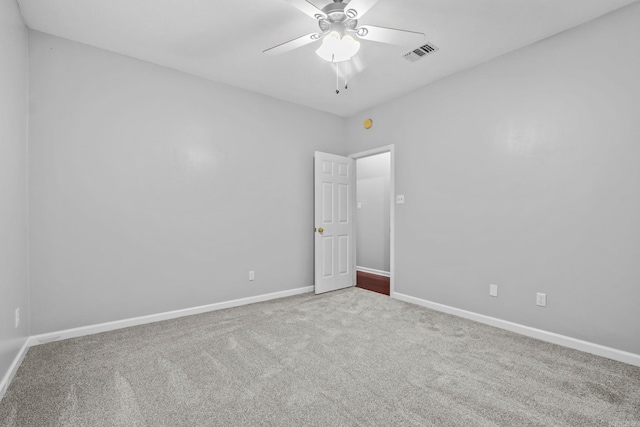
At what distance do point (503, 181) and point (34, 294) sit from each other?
4484 mm

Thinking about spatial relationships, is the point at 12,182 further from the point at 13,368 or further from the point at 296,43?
the point at 296,43

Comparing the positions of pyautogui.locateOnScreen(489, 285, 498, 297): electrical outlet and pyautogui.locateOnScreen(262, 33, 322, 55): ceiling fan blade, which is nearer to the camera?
pyautogui.locateOnScreen(262, 33, 322, 55): ceiling fan blade

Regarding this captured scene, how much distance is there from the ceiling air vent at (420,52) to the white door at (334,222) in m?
1.67

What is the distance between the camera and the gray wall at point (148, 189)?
8.65ft

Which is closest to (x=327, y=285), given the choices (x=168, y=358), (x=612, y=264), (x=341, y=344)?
(x=341, y=344)

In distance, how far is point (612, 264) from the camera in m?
2.33

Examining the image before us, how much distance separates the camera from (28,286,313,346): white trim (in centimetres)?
260

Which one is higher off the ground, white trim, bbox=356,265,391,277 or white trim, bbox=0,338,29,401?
white trim, bbox=0,338,29,401

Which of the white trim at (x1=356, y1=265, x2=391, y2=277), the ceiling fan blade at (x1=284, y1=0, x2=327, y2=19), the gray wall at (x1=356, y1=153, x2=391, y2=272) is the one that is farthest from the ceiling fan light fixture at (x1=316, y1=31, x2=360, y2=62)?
the white trim at (x1=356, y1=265, x2=391, y2=277)

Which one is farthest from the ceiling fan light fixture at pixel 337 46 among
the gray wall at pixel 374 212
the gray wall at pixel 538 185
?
the gray wall at pixel 374 212

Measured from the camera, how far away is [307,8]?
1.87 meters

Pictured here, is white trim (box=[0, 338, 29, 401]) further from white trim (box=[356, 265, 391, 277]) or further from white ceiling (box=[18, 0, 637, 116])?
white trim (box=[356, 265, 391, 277])

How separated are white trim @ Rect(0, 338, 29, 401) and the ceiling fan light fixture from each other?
10.2 feet

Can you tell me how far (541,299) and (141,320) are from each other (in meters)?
3.91
